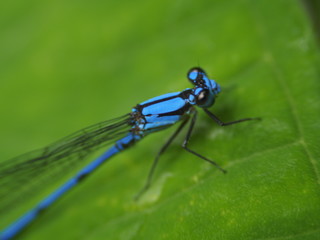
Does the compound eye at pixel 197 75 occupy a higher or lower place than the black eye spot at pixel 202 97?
higher

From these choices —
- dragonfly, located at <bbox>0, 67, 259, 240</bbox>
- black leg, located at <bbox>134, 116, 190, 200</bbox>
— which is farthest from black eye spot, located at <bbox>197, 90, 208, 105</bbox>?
black leg, located at <bbox>134, 116, 190, 200</bbox>

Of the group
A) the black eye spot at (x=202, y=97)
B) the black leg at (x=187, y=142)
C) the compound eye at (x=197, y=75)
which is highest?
the compound eye at (x=197, y=75)

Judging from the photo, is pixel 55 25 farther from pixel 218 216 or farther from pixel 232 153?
pixel 218 216

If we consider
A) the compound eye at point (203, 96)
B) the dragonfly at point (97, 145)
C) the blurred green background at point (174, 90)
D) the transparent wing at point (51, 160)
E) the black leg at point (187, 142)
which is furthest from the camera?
the transparent wing at point (51, 160)

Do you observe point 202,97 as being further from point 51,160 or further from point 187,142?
point 51,160

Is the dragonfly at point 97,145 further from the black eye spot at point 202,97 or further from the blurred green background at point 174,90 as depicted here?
the blurred green background at point 174,90

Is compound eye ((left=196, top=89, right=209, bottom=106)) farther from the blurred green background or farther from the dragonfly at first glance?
the blurred green background

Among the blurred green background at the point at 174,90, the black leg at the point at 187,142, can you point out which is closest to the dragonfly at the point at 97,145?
the black leg at the point at 187,142
